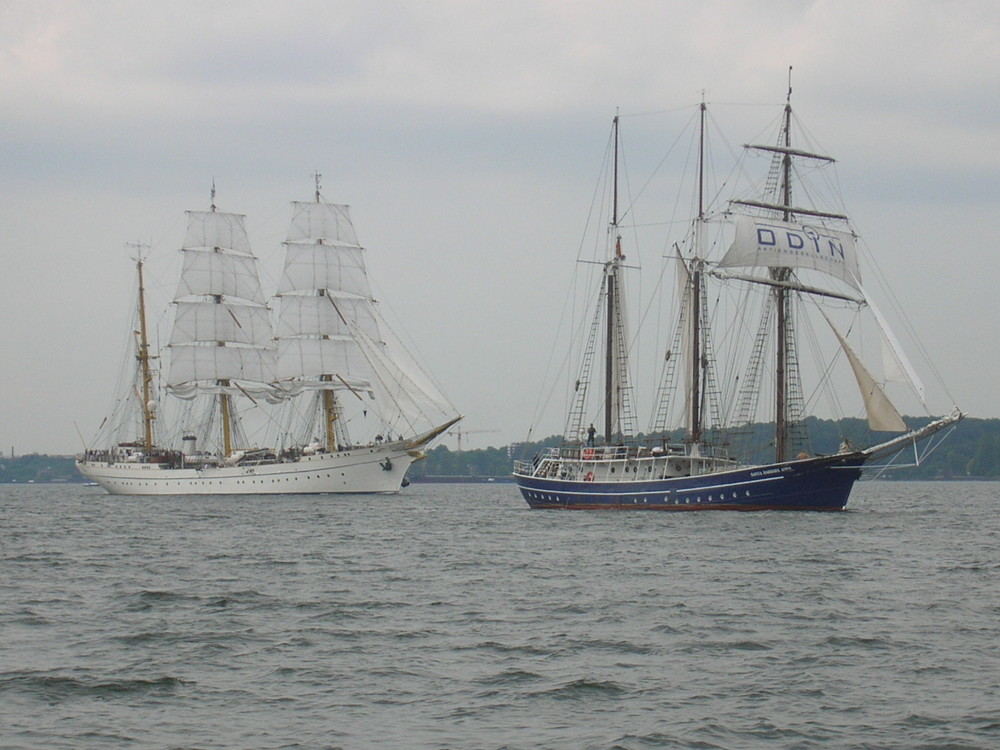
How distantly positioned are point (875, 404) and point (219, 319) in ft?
238

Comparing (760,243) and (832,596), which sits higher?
(760,243)

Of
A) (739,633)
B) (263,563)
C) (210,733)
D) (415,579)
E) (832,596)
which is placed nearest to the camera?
(210,733)

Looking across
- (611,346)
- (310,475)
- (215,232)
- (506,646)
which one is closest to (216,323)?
(215,232)

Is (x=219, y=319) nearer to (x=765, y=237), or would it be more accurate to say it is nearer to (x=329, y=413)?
(x=329, y=413)

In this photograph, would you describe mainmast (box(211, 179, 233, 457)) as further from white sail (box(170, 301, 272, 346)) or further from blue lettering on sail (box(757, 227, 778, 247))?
blue lettering on sail (box(757, 227, 778, 247))

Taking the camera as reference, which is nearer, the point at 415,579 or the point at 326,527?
the point at 415,579

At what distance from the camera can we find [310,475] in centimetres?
11806

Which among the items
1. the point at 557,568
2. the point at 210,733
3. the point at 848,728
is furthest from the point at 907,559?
the point at 210,733

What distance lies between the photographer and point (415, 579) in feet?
129

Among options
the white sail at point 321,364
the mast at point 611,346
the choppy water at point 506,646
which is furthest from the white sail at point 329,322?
the choppy water at point 506,646

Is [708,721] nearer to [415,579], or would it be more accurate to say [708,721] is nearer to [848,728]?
[848,728]

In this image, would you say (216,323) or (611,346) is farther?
(216,323)

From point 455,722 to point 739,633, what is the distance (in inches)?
366

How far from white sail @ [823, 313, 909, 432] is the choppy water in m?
18.4
